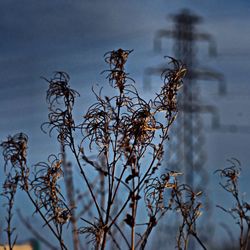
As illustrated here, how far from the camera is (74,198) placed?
50.2 inches

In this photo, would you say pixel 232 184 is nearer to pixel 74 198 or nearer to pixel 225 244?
pixel 74 198

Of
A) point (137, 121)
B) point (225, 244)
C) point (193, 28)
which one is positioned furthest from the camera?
point (193, 28)

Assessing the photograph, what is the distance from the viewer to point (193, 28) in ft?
21.7

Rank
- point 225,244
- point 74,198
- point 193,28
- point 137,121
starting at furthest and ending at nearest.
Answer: point 193,28
point 225,244
point 74,198
point 137,121

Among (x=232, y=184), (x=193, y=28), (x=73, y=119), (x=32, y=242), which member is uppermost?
(x=193, y=28)

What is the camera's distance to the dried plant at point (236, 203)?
1.28 m

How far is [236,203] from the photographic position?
51.3 inches

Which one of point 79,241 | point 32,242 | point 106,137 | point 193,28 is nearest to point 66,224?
point 79,241

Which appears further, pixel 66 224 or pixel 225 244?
pixel 225 244

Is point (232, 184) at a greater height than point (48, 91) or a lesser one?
lesser

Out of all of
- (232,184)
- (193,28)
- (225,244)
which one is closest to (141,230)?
(232,184)

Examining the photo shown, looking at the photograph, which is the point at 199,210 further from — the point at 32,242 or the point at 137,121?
the point at 32,242

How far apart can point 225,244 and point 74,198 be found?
0.80 meters

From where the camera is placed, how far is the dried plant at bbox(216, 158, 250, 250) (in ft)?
4.20
